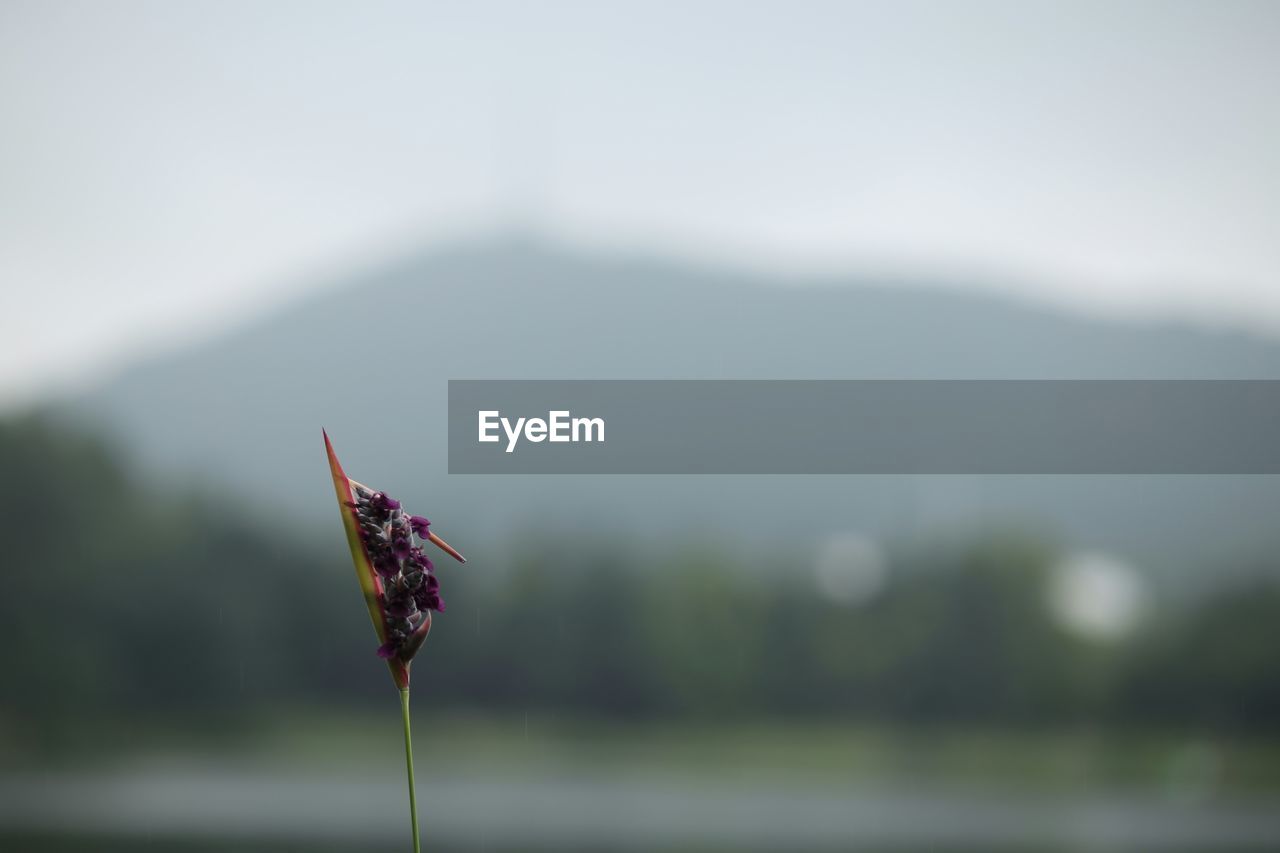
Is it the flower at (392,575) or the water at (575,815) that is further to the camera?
the water at (575,815)

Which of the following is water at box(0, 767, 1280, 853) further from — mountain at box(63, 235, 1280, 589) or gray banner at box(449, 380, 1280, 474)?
gray banner at box(449, 380, 1280, 474)

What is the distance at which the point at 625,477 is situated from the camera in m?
1.80

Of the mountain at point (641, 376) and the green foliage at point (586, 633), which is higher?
the mountain at point (641, 376)

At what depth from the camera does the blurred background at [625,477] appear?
177 cm

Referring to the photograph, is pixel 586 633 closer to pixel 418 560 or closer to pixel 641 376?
pixel 641 376

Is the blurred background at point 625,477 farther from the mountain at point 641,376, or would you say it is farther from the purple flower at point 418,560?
the purple flower at point 418,560

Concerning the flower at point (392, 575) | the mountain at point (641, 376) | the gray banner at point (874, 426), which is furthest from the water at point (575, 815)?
the flower at point (392, 575)

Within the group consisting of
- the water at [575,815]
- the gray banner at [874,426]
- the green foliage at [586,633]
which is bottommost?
the water at [575,815]

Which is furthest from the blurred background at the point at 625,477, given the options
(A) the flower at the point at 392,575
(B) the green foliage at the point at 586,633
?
(A) the flower at the point at 392,575

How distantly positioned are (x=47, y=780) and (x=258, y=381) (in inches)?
32.3

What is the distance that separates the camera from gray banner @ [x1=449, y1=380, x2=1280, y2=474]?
1741mm

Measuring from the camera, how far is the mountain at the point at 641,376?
5.85ft

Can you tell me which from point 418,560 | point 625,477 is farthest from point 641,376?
point 418,560

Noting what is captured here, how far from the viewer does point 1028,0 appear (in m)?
1.77
